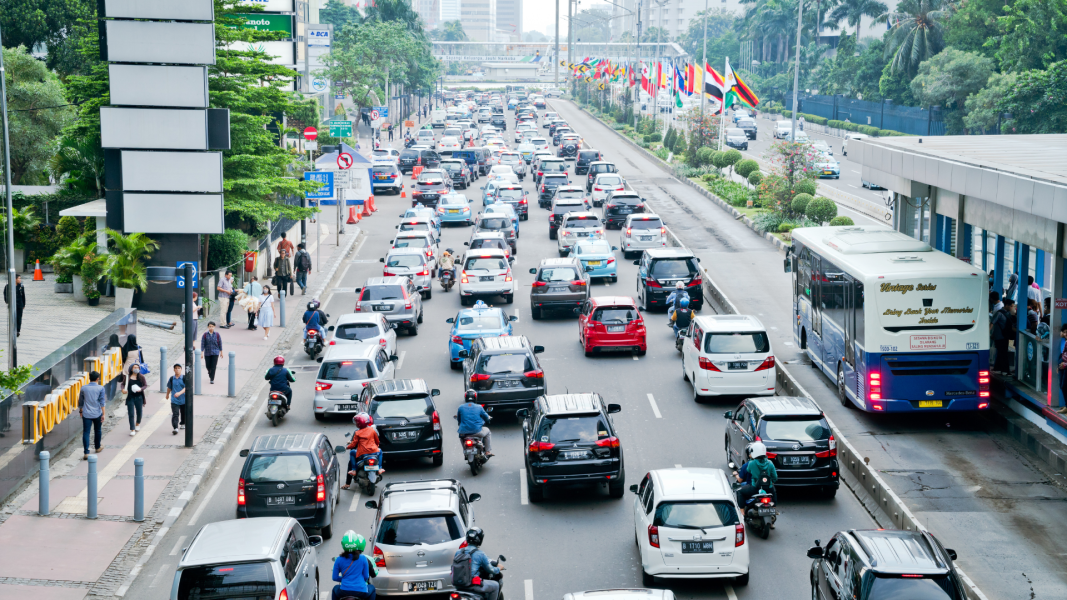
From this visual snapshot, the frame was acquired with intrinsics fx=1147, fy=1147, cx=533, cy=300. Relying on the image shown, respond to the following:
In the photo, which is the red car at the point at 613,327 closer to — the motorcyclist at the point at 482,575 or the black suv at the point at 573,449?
the black suv at the point at 573,449

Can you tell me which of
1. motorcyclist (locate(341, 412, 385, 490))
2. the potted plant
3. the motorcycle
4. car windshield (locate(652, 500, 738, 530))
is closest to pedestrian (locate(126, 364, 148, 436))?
motorcyclist (locate(341, 412, 385, 490))

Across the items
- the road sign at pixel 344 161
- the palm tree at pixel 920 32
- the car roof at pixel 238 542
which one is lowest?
the car roof at pixel 238 542

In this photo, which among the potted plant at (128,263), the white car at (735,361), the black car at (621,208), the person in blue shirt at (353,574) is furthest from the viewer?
the black car at (621,208)

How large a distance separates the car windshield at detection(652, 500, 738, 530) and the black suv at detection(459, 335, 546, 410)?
26.8 ft

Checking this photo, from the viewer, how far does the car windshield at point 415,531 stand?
1369 cm

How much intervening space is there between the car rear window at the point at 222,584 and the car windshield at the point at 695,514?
4928mm

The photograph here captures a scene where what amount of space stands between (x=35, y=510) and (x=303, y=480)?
4.90 meters

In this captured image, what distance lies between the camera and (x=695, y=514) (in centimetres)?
1418

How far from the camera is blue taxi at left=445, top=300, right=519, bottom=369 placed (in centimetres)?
2705

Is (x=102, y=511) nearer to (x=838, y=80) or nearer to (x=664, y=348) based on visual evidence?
(x=664, y=348)

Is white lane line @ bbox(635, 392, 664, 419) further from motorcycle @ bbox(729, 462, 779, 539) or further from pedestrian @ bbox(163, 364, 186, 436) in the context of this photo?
pedestrian @ bbox(163, 364, 186, 436)

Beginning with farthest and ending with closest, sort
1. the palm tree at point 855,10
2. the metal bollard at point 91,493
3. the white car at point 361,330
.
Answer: the palm tree at point 855,10 < the white car at point 361,330 < the metal bollard at point 91,493

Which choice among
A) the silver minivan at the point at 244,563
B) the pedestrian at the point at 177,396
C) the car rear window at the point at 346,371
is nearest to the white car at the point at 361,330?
the car rear window at the point at 346,371

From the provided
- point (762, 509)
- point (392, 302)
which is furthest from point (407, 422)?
point (392, 302)
